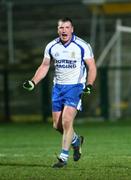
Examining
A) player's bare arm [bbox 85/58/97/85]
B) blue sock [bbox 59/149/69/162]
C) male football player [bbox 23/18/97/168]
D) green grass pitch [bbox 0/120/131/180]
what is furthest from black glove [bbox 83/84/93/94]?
green grass pitch [bbox 0/120/131/180]

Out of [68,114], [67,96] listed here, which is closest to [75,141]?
[68,114]

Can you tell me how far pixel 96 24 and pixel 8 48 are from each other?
12.5ft

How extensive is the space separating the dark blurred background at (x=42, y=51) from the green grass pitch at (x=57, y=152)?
4.25 m

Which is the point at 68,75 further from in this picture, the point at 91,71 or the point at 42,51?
the point at 42,51

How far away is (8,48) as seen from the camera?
31484mm

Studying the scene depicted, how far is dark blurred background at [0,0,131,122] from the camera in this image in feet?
86.4

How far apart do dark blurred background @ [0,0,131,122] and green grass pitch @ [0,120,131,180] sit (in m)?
4.25

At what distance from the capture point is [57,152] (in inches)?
547

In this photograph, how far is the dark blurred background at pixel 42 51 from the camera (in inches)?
1037

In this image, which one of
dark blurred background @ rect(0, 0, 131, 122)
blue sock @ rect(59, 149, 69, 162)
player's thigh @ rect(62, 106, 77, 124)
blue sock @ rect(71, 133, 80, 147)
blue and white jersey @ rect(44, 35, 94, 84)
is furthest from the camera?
dark blurred background @ rect(0, 0, 131, 122)

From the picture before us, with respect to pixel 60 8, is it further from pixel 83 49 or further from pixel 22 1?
pixel 83 49

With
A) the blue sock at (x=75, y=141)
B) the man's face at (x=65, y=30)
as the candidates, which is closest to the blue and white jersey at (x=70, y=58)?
the man's face at (x=65, y=30)

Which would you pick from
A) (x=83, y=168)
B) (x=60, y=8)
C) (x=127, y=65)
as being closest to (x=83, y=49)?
(x=83, y=168)

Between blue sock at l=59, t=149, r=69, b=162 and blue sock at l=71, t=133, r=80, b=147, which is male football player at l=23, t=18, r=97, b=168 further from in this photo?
blue sock at l=71, t=133, r=80, b=147
